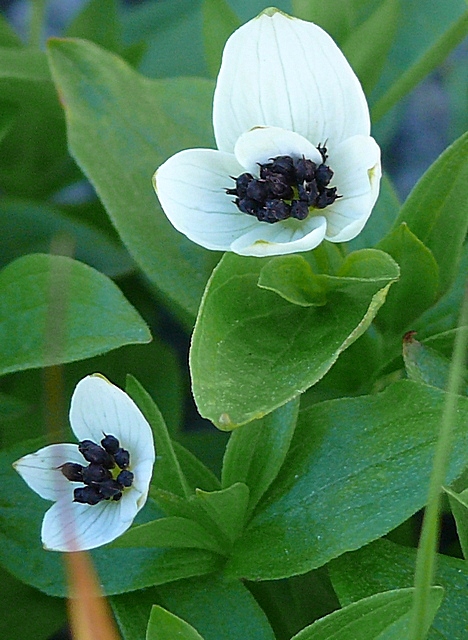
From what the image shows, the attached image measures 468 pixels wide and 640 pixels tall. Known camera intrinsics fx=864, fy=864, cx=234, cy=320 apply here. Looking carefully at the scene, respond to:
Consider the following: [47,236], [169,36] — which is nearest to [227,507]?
[47,236]

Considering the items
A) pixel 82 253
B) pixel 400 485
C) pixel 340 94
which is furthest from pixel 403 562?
pixel 82 253

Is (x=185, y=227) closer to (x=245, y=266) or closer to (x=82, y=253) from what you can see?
(x=245, y=266)

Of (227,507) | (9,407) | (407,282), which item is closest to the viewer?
(227,507)

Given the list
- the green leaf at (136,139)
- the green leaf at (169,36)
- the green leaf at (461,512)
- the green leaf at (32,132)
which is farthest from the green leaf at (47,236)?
the green leaf at (461,512)

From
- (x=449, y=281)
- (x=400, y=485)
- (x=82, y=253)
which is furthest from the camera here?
(x=82, y=253)

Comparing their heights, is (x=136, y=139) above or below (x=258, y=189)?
below

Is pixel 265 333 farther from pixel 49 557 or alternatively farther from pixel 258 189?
pixel 49 557
